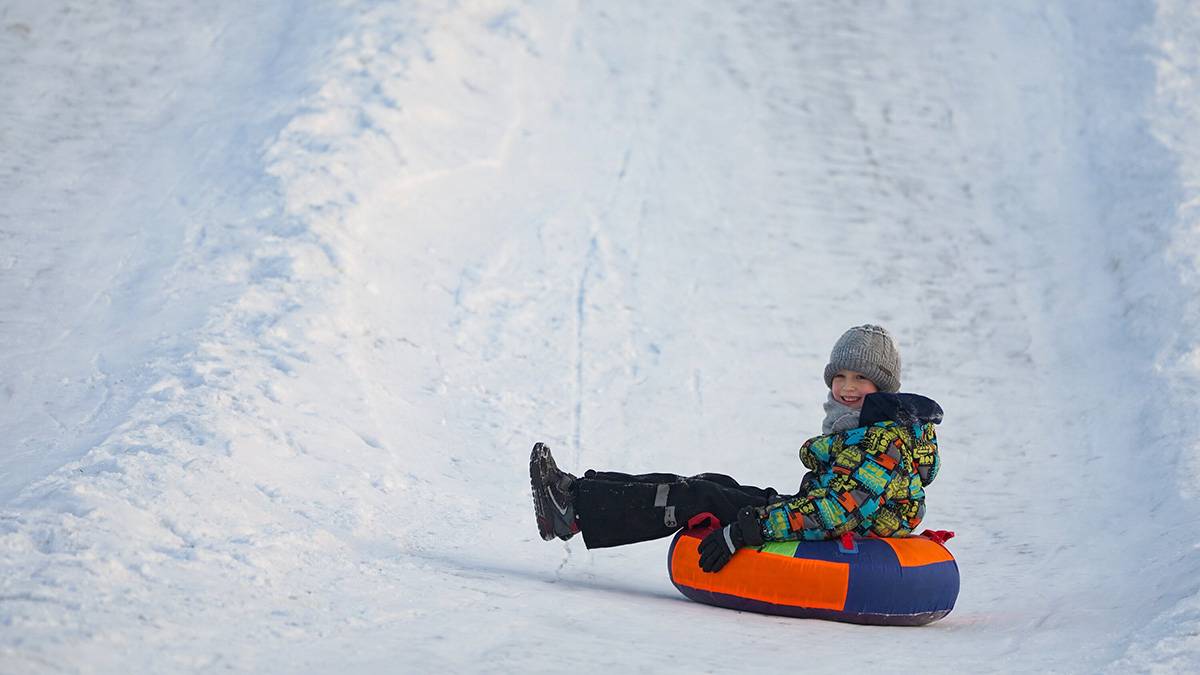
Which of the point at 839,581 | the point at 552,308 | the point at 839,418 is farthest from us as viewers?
the point at 552,308

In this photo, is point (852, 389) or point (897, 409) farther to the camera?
point (852, 389)

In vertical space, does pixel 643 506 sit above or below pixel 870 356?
below

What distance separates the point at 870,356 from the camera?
405cm

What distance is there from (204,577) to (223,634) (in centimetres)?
40

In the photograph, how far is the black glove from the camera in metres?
3.83

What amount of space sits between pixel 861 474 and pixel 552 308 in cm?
363

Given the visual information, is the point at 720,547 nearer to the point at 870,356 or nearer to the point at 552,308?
the point at 870,356

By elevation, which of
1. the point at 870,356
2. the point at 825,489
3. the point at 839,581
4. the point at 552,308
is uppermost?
the point at 870,356

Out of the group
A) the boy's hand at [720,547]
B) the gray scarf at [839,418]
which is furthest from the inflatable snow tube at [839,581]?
the gray scarf at [839,418]

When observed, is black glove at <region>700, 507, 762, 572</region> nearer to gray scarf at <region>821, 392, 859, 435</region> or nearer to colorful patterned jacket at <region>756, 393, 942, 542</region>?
colorful patterned jacket at <region>756, 393, 942, 542</region>

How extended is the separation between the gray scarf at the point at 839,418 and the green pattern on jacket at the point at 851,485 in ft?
0.24

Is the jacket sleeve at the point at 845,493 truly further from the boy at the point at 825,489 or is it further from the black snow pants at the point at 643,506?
the black snow pants at the point at 643,506

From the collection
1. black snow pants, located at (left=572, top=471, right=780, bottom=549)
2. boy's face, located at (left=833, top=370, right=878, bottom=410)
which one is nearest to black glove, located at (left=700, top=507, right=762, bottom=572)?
black snow pants, located at (left=572, top=471, right=780, bottom=549)

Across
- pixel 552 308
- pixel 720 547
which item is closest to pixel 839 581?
pixel 720 547
